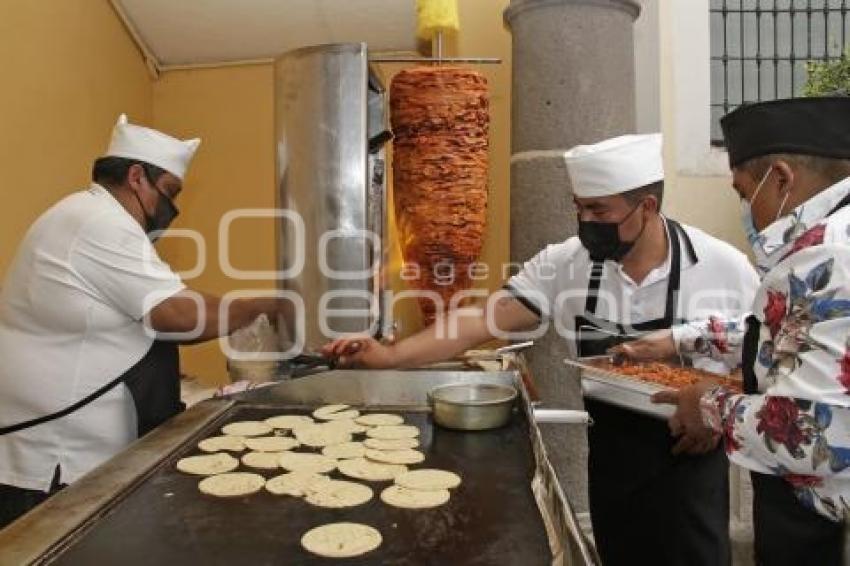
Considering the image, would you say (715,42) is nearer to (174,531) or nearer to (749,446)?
(749,446)

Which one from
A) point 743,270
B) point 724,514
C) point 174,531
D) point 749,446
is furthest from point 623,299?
point 174,531

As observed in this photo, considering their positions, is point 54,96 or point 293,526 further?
point 54,96

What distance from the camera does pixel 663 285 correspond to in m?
2.28

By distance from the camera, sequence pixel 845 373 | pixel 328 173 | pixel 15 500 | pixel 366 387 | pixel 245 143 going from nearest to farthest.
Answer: pixel 845 373
pixel 15 500
pixel 366 387
pixel 328 173
pixel 245 143

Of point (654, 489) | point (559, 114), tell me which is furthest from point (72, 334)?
point (559, 114)

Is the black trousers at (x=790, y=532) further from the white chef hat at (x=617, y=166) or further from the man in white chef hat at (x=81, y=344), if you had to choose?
the man in white chef hat at (x=81, y=344)

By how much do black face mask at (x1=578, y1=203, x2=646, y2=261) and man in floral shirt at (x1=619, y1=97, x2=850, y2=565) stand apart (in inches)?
22.9

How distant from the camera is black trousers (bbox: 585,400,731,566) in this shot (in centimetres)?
215

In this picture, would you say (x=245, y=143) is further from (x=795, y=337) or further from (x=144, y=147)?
(x=795, y=337)

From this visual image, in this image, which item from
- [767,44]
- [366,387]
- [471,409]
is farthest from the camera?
[767,44]

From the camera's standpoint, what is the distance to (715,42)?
4891 millimetres

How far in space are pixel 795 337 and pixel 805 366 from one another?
6cm

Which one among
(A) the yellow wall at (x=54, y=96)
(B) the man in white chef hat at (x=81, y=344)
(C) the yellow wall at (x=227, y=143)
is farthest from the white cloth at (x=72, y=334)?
(C) the yellow wall at (x=227, y=143)

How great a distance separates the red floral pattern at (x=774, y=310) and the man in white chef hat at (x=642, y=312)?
667 mm
